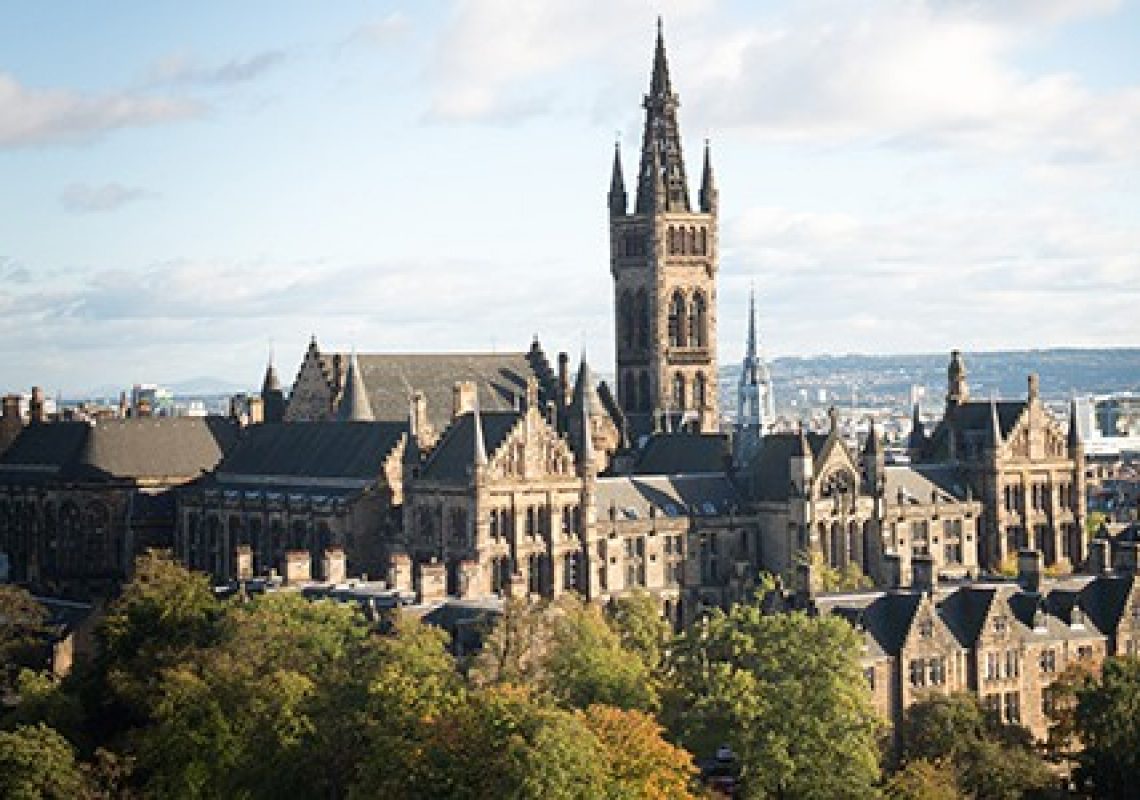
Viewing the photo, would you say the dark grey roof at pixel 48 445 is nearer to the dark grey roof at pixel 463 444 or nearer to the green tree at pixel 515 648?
the dark grey roof at pixel 463 444

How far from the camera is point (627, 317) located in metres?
199

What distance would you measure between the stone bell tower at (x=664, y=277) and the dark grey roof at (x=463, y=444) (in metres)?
43.8

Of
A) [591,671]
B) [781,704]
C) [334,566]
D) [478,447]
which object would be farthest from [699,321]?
[781,704]

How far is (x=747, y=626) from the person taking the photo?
11119 centimetres

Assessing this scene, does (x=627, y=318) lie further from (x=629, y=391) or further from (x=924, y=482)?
(x=924, y=482)

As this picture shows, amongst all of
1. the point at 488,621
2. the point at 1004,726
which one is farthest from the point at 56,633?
the point at 1004,726

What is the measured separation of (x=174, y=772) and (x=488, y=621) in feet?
73.7

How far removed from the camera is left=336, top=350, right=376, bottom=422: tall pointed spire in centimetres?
17375

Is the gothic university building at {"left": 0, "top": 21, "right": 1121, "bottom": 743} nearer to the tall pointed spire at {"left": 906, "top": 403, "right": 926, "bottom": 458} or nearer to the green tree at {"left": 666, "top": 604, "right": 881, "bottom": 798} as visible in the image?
the tall pointed spire at {"left": 906, "top": 403, "right": 926, "bottom": 458}

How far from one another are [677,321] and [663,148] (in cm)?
1562

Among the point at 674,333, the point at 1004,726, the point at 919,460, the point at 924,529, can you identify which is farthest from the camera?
the point at 674,333

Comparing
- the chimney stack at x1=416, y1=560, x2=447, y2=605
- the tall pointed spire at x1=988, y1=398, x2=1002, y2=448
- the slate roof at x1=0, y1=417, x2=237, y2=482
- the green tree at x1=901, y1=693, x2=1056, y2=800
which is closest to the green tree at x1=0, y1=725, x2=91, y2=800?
the chimney stack at x1=416, y1=560, x2=447, y2=605

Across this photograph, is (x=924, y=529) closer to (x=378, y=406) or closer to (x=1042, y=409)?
(x=1042, y=409)

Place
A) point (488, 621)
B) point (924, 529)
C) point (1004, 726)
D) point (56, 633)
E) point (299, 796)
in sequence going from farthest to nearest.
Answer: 1. point (924, 529)
2. point (56, 633)
3. point (488, 621)
4. point (1004, 726)
5. point (299, 796)
